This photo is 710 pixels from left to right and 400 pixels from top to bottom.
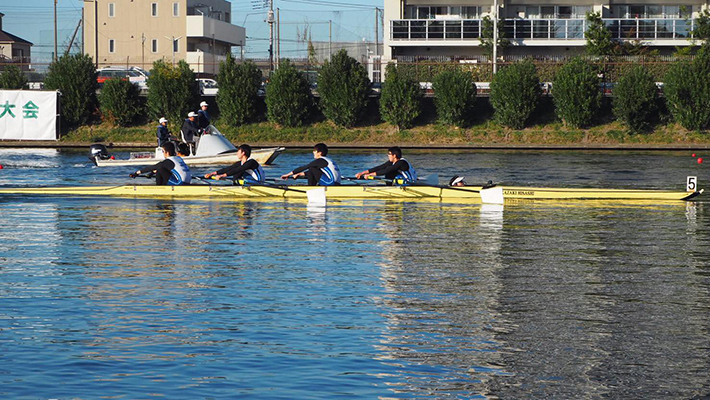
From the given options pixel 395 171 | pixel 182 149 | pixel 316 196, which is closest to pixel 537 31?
pixel 182 149

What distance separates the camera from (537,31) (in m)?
72.8

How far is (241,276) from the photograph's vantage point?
17.0 metres

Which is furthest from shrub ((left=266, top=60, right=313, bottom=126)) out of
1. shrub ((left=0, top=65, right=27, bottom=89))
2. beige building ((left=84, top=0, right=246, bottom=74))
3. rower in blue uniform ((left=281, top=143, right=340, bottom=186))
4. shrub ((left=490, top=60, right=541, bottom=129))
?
beige building ((left=84, top=0, right=246, bottom=74))

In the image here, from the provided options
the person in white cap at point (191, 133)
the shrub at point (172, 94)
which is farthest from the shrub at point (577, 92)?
the person in white cap at point (191, 133)

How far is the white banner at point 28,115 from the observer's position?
57094mm

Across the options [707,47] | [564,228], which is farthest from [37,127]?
[564,228]

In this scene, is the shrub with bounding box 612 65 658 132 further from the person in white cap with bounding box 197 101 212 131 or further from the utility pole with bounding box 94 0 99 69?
the utility pole with bounding box 94 0 99 69

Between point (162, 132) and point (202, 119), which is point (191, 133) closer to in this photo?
point (202, 119)

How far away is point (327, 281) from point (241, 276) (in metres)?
1.48

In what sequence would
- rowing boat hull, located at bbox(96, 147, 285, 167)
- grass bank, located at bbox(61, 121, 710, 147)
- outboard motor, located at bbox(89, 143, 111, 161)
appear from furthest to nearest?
grass bank, located at bbox(61, 121, 710, 147), outboard motor, located at bbox(89, 143, 111, 161), rowing boat hull, located at bbox(96, 147, 285, 167)

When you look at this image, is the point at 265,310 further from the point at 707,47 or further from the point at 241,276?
the point at 707,47

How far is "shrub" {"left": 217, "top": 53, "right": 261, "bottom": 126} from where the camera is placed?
58875 mm

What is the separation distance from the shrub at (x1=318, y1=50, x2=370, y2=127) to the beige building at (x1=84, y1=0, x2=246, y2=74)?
55.7 meters

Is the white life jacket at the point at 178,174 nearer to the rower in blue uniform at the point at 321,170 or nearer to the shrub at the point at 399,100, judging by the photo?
the rower in blue uniform at the point at 321,170
